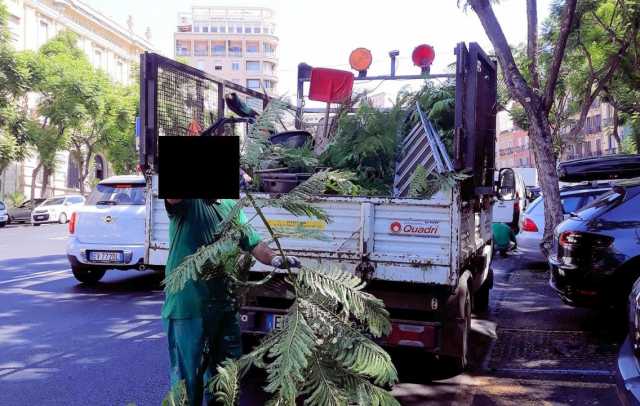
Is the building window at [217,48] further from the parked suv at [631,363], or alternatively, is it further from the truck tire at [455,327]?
the parked suv at [631,363]

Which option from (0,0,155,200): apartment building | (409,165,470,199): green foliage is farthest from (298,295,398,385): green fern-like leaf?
(0,0,155,200): apartment building

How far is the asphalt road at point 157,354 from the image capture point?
192 inches

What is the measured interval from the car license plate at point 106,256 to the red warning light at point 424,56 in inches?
212

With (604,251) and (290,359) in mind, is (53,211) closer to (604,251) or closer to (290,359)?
(604,251)

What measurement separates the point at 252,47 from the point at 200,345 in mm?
97820

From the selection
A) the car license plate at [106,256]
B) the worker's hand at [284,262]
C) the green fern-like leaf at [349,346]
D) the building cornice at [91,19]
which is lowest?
the car license plate at [106,256]

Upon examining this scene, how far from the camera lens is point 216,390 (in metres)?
2.27

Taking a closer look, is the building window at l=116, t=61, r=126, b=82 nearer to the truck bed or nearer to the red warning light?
the red warning light

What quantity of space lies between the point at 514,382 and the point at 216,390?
143 inches

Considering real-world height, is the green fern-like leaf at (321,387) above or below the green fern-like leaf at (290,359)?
below

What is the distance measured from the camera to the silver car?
1163 centimetres

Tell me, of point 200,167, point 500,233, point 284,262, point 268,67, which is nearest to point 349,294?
point 284,262

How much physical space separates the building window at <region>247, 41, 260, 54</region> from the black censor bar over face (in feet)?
321

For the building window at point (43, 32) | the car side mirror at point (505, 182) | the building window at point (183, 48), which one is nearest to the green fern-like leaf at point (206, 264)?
the car side mirror at point (505, 182)
